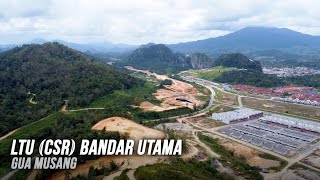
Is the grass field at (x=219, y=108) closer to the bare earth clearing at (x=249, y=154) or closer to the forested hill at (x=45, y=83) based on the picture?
the forested hill at (x=45, y=83)

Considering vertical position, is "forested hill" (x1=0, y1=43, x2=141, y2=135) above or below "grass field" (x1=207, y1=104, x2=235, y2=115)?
above

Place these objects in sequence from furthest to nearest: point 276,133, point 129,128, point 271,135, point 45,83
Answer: point 45,83, point 276,133, point 271,135, point 129,128

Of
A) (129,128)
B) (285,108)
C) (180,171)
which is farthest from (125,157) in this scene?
(285,108)

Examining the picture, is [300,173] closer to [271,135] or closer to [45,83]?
[271,135]

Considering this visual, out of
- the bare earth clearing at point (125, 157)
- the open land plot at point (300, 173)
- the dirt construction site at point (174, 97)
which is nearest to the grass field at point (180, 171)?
the bare earth clearing at point (125, 157)

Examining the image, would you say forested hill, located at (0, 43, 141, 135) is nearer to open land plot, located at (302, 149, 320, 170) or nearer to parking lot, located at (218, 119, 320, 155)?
parking lot, located at (218, 119, 320, 155)

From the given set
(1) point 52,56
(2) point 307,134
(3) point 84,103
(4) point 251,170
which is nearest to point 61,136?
(3) point 84,103

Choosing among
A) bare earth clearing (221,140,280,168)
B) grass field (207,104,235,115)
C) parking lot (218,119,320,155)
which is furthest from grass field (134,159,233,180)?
grass field (207,104,235,115)
